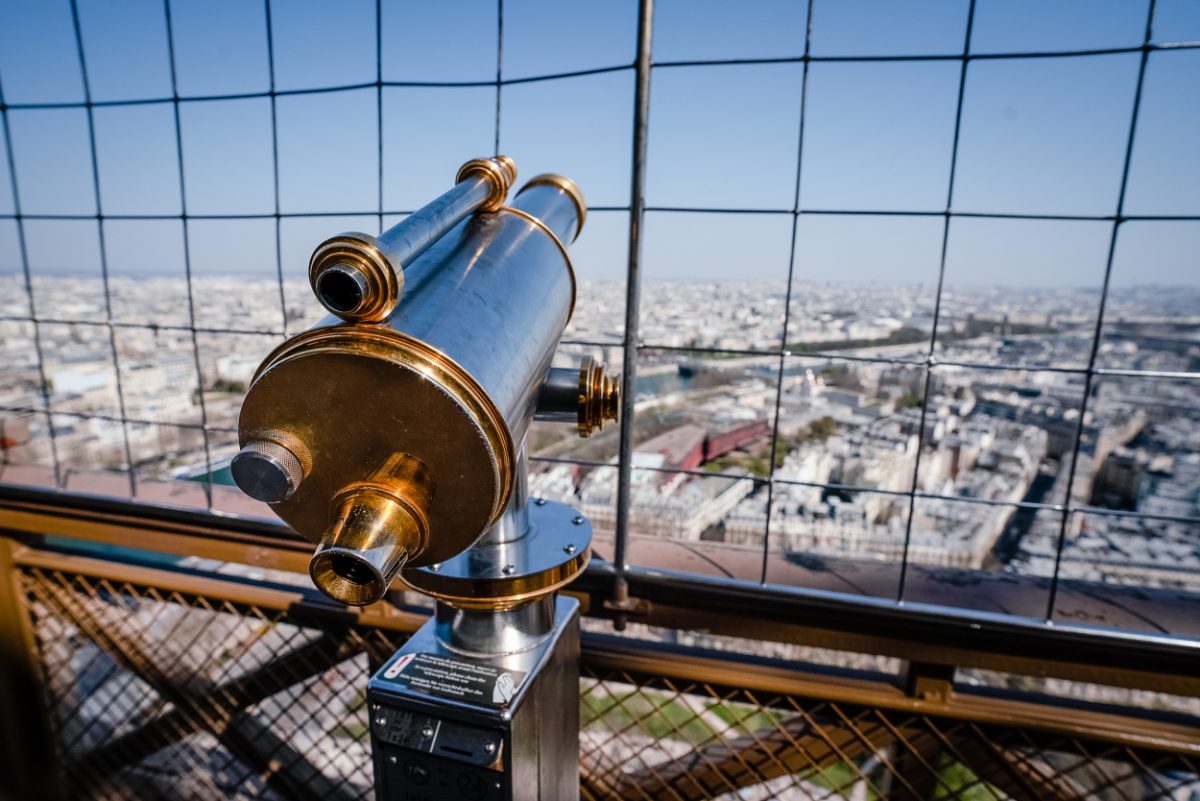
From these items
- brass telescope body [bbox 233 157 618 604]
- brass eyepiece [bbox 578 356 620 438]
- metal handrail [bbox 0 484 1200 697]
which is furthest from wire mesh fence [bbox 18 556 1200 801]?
brass telescope body [bbox 233 157 618 604]

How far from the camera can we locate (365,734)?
186 cm

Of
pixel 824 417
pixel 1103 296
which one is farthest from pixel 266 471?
pixel 824 417

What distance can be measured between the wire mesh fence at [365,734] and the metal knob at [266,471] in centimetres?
115

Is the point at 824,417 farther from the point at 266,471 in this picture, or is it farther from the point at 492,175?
the point at 266,471

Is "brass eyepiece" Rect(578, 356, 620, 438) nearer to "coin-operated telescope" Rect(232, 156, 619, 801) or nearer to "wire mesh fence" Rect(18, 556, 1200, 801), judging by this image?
"coin-operated telescope" Rect(232, 156, 619, 801)

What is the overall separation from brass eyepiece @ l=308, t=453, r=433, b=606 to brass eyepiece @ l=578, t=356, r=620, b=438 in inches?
15.6

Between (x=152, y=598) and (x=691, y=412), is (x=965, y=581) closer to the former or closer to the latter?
(x=152, y=598)

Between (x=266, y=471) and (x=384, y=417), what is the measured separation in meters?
0.11

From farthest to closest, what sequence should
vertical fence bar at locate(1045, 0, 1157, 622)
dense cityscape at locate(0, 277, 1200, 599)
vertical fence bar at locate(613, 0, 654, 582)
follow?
dense cityscape at locate(0, 277, 1200, 599) < vertical fence bar at locate(613, 0, 654, 582) < vertical fence bar at locate(1045, 0, 1157, 622)

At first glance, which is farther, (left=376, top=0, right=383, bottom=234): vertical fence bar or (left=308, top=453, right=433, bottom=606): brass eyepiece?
(left=376, top=0, right=383, bottom=234): vertical fence bar

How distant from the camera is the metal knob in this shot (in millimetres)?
552

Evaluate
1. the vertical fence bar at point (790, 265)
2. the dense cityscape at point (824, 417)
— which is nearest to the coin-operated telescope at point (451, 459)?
the dense cityscape at point (824, 417)

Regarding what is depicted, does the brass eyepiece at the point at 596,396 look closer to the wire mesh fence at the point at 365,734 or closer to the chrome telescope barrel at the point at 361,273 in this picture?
the chrome telescope barrel at the point at 361,273

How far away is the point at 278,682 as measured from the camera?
6.03ft
